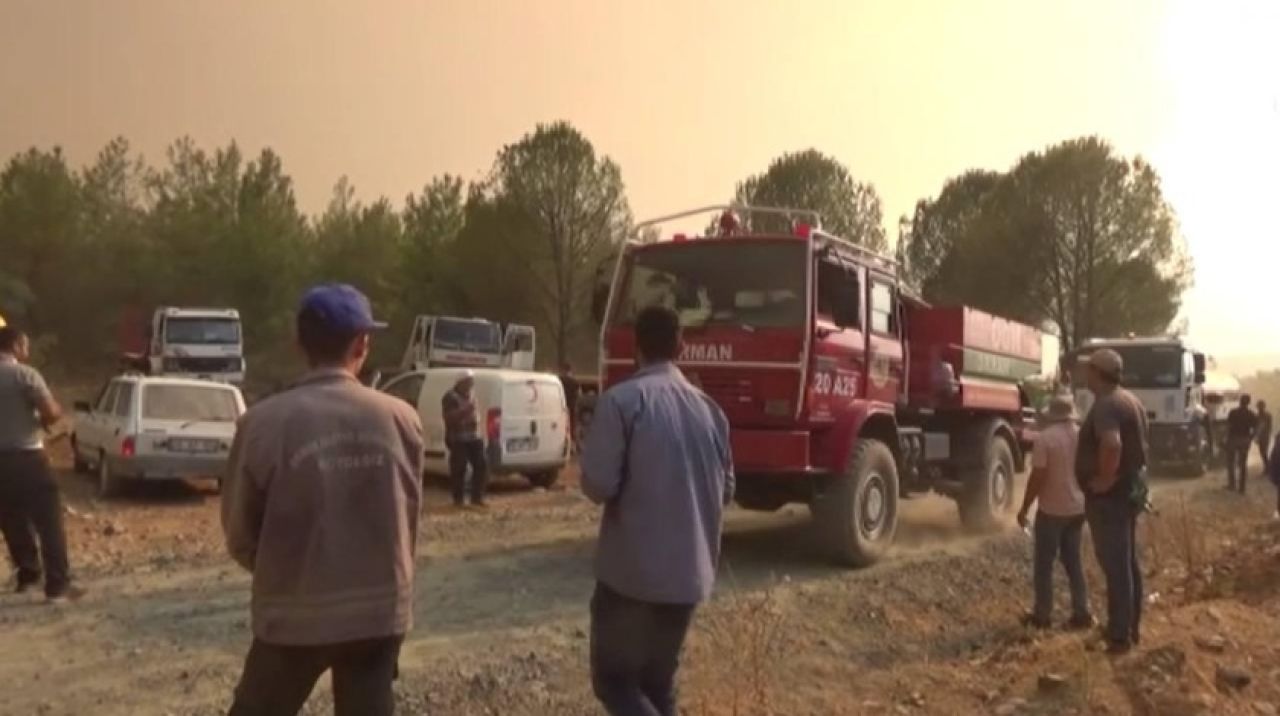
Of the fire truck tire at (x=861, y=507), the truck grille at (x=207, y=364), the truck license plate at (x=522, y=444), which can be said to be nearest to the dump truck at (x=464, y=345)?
the truck grille at (x=207, y=364)

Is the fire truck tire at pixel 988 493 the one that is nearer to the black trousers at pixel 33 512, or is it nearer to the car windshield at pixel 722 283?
the car windshield at pixel 722 283

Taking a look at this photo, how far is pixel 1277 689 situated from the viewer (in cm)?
687

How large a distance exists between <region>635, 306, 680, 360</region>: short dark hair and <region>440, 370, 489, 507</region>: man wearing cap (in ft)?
34.1

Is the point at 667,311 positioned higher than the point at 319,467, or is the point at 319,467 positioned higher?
the point at 667,311

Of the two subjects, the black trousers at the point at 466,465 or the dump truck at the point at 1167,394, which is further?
the dump truck at the point at 1167,394

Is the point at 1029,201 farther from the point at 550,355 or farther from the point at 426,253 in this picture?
the point at 426,253

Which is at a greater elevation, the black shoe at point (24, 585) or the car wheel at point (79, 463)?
the car wheel at point (79, 463)

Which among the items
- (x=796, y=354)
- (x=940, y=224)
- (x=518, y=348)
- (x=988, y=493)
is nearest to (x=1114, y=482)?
→ (x=796, y=354)

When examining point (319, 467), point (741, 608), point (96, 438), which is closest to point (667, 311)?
point (319, 467)

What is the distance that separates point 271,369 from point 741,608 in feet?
110

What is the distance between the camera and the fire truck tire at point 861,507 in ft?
33.9

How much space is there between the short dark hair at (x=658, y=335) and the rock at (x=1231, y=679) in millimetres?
4165

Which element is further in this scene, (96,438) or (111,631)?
(96,438)

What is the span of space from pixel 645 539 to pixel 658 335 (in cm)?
78
